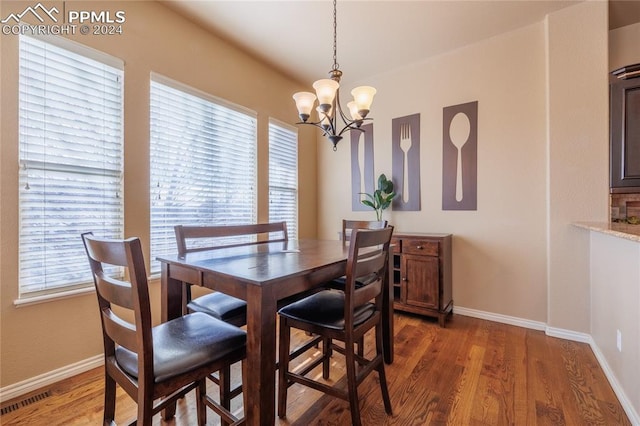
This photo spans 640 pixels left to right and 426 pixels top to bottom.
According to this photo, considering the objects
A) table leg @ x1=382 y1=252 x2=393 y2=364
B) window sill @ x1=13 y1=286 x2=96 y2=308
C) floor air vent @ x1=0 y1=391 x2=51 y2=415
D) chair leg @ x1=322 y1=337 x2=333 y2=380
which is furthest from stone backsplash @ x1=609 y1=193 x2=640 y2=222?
floor air vent @ x1=0 y1=391 x2=51 y2=415

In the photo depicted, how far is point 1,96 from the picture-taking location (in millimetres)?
1681

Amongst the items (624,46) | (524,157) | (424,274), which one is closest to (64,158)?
(424,274)

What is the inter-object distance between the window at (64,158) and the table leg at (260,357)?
166cm

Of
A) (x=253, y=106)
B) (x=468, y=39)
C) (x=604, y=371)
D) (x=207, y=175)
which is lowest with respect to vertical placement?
(x=604, y=371)

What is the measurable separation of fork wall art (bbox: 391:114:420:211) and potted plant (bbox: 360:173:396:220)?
0.14 meters

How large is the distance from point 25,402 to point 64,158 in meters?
1.53

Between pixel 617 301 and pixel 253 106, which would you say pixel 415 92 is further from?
pixel 617 301

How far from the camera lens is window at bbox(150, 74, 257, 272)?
2.45m

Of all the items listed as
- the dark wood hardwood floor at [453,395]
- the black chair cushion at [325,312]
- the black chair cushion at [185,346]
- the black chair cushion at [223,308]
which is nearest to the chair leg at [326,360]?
the dark wood hardwood floor at [453,395]

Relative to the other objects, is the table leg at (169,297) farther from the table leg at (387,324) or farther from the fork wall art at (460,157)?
the fork wall art at (460,157)

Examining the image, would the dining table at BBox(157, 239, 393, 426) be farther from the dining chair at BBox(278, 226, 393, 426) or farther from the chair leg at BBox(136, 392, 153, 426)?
the chair leg at BBox(136, 392, 153, 426)

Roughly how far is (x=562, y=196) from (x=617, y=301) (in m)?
1.04

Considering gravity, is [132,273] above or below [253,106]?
below

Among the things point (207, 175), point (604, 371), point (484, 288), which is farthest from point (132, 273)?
point (484, 288)
